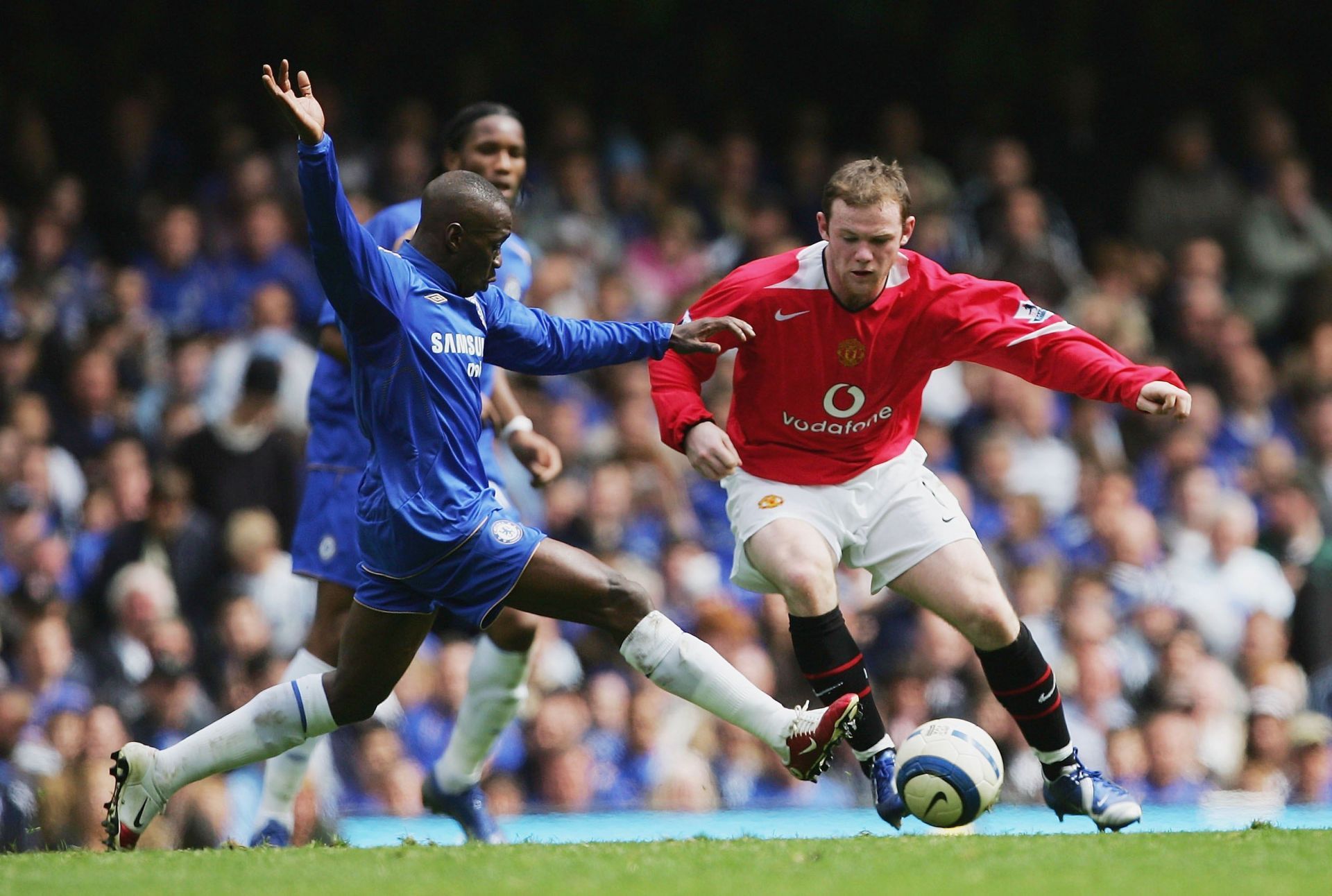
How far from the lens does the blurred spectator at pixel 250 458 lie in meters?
9.59

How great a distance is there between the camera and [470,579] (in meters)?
5.54

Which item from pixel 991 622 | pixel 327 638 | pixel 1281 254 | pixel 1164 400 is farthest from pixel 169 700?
pixel 1281 254

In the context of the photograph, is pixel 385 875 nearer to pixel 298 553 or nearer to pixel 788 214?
pixel 298 553

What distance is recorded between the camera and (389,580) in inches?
220

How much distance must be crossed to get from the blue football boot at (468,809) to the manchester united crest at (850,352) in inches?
97.1

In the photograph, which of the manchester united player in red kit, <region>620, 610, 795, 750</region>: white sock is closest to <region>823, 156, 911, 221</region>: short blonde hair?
the manchester united player in red kit

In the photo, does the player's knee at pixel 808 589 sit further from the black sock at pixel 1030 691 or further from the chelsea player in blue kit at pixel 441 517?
the black sock at pixel 1030 691

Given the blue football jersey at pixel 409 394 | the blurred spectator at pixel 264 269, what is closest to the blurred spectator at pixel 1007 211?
the blurred spectator at pixel 264 269

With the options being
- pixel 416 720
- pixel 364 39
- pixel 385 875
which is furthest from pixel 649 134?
pixel 385 875

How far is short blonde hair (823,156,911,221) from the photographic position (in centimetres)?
596

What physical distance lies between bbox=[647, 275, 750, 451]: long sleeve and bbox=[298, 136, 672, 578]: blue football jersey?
0.78 metres

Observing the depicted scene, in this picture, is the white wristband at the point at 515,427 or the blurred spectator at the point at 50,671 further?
the blurred spectator at the point at 50,671

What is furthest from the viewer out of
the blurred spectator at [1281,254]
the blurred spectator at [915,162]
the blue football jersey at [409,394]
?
the blurred spectator at [1281,254]

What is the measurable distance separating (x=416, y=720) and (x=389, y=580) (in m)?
3.69
